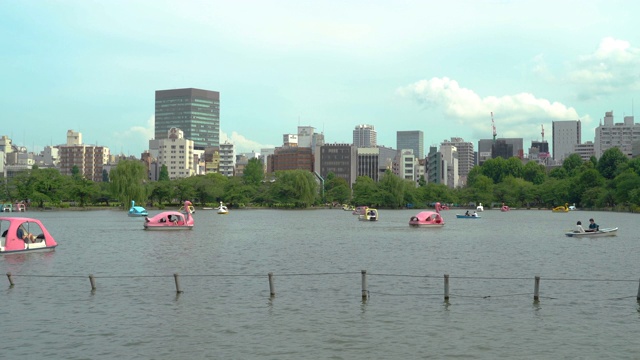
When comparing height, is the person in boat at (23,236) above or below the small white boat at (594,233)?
above

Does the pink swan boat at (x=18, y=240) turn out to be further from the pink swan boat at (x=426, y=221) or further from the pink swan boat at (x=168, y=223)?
the pink swan boat at (x=426, y=221)

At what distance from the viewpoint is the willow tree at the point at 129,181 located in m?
148

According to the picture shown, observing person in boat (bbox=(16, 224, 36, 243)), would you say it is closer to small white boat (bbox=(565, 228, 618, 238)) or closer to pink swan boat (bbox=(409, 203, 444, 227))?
small white boat (bbox=(565, 228, 618, 238))

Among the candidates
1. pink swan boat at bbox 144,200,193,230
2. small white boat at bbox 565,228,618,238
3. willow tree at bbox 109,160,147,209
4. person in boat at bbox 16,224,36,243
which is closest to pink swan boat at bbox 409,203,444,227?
small white boat at bbox 565,228,618,238

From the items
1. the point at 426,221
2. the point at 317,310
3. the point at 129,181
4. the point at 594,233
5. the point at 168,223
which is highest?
the point at 129,181

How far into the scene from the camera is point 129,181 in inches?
5837

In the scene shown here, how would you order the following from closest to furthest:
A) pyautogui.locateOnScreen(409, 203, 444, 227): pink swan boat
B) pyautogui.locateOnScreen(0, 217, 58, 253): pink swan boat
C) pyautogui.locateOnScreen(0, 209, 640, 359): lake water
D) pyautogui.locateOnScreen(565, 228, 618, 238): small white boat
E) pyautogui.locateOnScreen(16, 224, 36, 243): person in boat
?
1. pyautogui.locateOnScreen(0, 209, 640, 359): lake water
2. pyautogui.locateOnScreen(0, 217, 58, 253): pink swan boat
3. pyautogui.locateOnScreen(16, 224, 36, 243): person in boat
4. pyautogui.locateOnScreen(565, 228, 618, 238): small white boat
5. pyautogui.locateOnScreen(409, 203, 444, 227): pink swan boat

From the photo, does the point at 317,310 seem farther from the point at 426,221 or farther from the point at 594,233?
the point at 426,221

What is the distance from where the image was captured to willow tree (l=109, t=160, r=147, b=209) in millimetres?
147875

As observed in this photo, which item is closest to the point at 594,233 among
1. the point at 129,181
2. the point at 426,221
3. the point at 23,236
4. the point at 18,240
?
the point at 426,221

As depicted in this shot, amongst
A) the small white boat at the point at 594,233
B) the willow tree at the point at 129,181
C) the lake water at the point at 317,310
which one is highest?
the willow tree at the point at 129,181

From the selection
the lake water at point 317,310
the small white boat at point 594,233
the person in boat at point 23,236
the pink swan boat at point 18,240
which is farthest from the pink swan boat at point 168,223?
the small white boat at point 594,233

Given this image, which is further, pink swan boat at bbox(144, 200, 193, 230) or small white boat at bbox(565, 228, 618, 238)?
pink swan boat at bbox(144, 200, 193, 230)

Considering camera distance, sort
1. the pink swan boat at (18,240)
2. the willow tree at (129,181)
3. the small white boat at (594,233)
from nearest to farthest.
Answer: the pink swan boat at (18,240), the small white boat at (594,233), the willow tree at (129,181)
